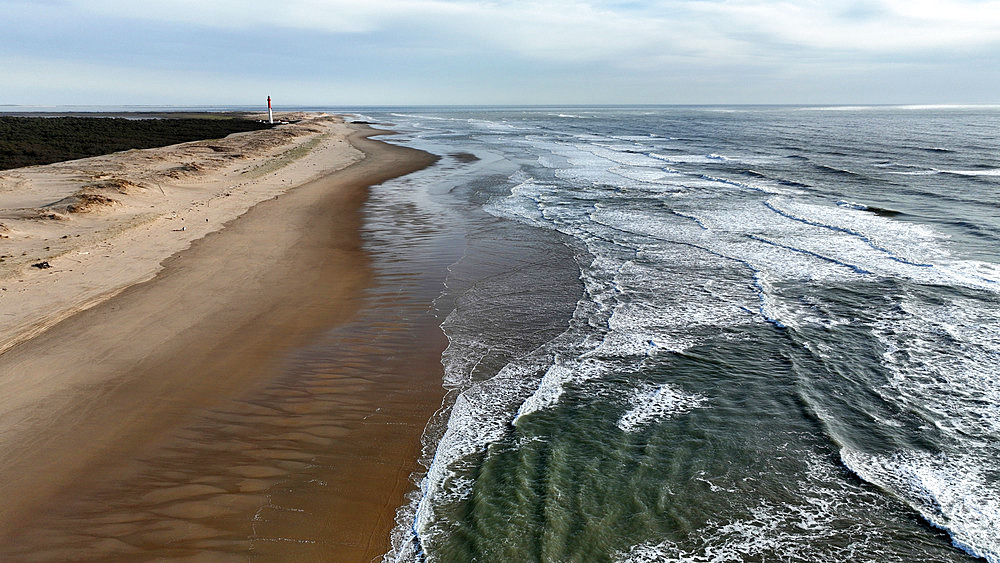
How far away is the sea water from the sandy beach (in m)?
0.85

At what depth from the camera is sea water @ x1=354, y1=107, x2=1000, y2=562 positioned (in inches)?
209

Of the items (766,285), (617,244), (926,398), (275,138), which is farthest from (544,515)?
(275,138)

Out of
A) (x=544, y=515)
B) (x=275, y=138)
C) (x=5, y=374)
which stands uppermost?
(x=275, y=138)

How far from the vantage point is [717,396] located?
7.72 m

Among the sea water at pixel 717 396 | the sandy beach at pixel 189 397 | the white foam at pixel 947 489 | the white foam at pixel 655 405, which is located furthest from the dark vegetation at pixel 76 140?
the white foam at pixel 947 489

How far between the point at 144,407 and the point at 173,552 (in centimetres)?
278

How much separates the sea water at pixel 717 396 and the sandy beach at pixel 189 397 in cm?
85

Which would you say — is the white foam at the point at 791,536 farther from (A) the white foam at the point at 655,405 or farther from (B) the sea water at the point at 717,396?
(A) the white foam at the point at 655,405

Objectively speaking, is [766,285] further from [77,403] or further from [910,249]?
[77,403]

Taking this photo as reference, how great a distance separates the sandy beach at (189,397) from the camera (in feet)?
17.1

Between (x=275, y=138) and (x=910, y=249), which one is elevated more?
(x=275, y=138)

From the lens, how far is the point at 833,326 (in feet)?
32.6

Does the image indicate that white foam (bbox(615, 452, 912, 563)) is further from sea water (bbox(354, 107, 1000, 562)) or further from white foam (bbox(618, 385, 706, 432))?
white foam (bbox(618, 385, 706, 432))

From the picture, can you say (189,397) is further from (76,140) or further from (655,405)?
(76,140)
